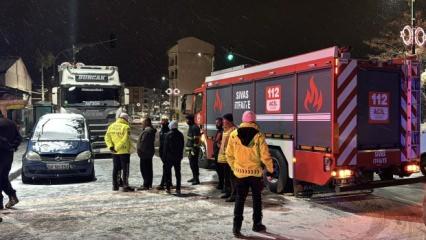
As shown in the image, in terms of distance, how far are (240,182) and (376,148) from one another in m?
3.43

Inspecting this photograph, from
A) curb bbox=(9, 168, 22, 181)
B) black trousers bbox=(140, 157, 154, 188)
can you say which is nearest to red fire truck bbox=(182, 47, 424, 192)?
black trousers bbox=(140, 157, 154, 188)

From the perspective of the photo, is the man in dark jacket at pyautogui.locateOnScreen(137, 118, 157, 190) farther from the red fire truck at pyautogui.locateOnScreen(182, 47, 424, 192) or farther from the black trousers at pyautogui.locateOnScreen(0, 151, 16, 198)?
the black trousers at pyautogui.locateOnScreen(0, 151, 16, 198)

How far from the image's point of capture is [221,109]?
516 inches

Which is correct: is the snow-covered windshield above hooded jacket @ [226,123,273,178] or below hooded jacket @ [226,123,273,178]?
above

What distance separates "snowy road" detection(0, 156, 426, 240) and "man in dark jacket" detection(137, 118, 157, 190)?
1.83 ft

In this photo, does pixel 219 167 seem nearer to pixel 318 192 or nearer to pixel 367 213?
pixel 318 192

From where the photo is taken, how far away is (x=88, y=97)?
18891 millimetres

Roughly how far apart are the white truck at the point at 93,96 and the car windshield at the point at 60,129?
4.53 meters

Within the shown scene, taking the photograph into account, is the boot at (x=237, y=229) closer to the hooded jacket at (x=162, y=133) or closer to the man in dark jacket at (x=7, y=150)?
the hooded jacket at (x=162, y=133)

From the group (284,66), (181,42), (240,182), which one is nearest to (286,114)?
(284,66)

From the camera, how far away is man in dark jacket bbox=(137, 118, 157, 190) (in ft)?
35.8

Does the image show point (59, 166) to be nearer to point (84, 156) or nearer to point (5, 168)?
point (84, 156)

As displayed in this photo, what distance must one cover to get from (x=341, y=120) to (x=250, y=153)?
248 centimetres

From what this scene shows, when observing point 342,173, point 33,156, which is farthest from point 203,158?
point 342,173
